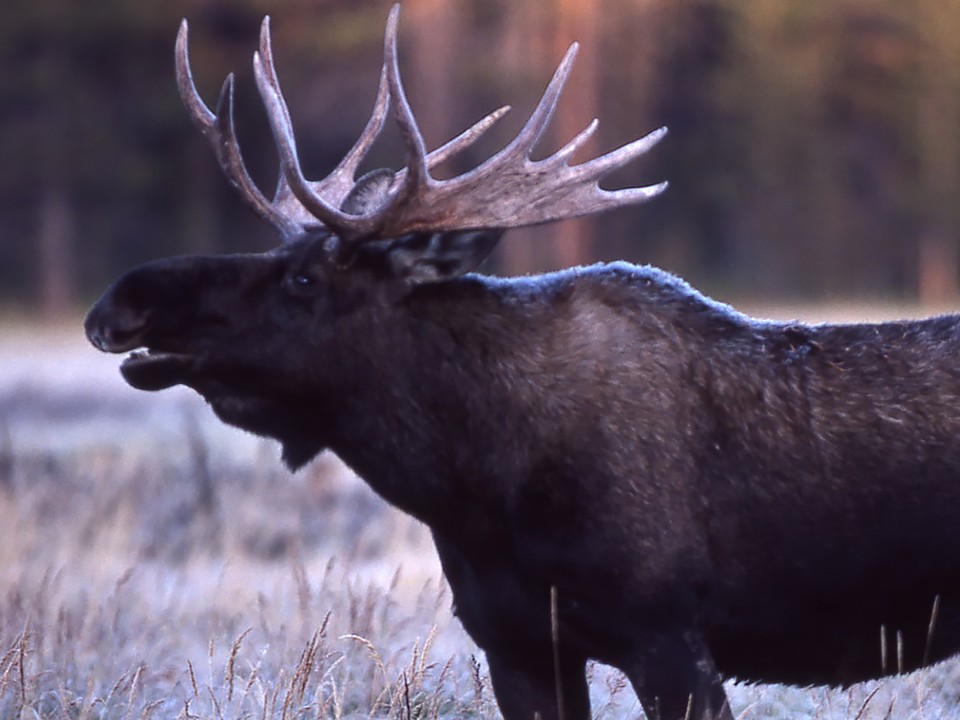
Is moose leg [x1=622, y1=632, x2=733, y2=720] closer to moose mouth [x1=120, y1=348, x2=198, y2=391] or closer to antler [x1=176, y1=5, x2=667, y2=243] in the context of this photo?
→ antler [x1=176, y1=5, x2=667, y2=243]

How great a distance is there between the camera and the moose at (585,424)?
427 cm

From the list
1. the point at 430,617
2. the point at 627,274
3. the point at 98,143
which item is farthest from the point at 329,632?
the point at 98,143

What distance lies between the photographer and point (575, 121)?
1291 inches

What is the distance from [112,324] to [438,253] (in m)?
0.95

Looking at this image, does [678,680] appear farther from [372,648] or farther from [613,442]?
[372,648]

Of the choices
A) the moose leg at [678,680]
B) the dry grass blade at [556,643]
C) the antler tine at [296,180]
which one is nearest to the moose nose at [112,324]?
the antler tine at [296,180]

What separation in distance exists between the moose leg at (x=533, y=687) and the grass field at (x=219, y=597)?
13.3 inches

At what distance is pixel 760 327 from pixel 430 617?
2690 mm

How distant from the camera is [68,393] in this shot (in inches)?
608

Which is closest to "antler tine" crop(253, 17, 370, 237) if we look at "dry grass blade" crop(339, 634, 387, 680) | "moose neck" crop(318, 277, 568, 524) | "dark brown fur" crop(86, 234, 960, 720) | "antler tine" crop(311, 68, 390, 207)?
"dark brown fur" crop(86, 234, 960, 720)

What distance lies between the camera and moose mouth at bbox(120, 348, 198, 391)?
4.51 m

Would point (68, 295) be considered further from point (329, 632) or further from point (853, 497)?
point (853, 497)

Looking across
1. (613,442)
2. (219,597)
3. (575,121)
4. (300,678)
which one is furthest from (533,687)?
(575,121)

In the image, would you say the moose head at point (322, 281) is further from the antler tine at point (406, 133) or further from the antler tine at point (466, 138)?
the antler tine at point (466, 138)
